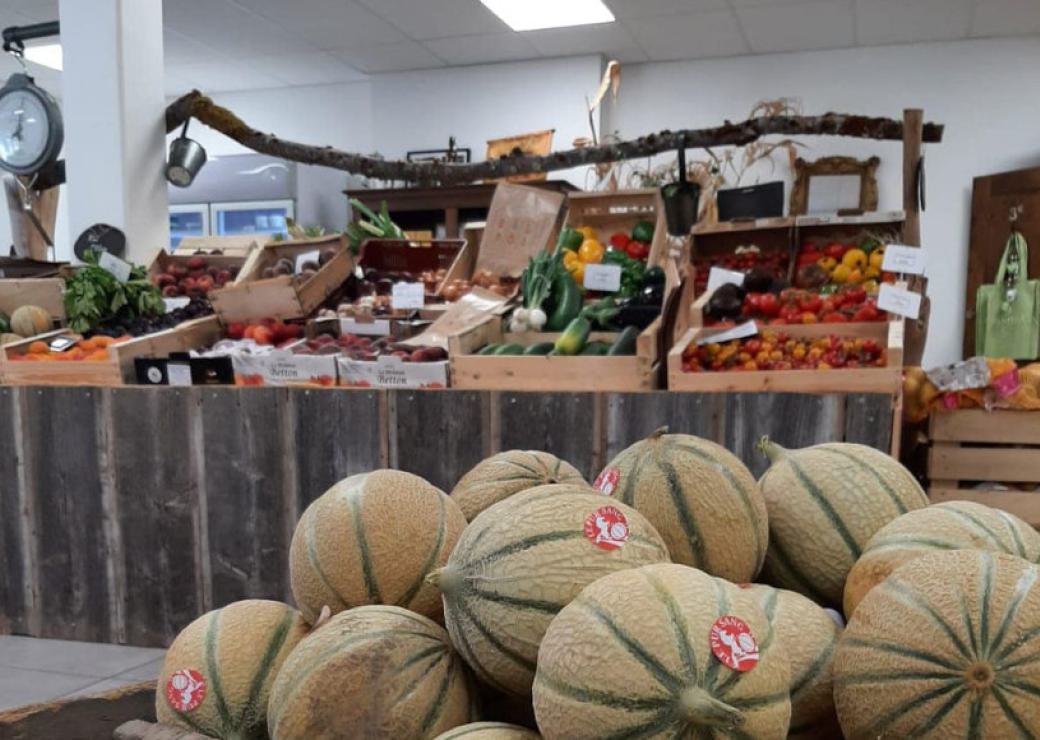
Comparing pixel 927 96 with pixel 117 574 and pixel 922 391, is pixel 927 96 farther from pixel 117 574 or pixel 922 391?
pixel 117 574

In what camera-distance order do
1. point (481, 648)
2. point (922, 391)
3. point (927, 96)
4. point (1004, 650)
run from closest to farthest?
1. point (1004, 650)
2. point (481, 648)
3. point (922, 391)
4. point (927, 96)

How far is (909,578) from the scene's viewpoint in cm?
79

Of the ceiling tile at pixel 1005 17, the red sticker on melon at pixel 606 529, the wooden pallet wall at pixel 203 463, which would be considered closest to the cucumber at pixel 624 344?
the wooden pallet wall at pixel 203 463

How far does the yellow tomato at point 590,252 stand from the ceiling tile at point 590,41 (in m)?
3.44

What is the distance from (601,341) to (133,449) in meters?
1.89

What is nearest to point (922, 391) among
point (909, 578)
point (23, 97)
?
point (909, 578)

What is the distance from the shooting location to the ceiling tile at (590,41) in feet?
22.9

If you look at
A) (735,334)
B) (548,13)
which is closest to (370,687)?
(735,334)

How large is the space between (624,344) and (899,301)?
1.01 metres

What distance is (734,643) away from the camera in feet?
2.36

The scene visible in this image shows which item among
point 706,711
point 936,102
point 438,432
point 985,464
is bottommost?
point 985,464

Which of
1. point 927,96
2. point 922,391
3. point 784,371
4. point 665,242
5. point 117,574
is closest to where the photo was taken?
point 784,371

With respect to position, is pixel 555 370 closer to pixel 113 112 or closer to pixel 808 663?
pixel 808 663

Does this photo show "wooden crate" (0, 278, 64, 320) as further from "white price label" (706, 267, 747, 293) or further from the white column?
"white price label" (706, 267, 747, 293)
